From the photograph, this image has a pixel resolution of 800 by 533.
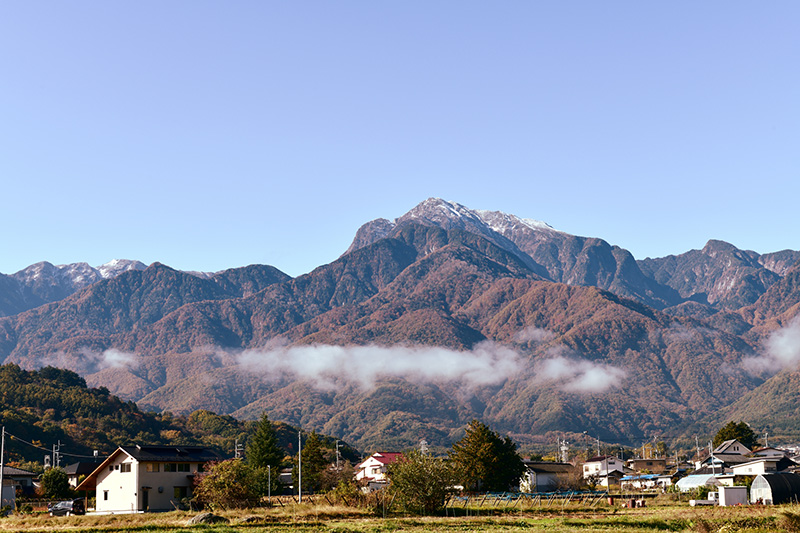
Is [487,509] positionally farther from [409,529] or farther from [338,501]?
[409,529]

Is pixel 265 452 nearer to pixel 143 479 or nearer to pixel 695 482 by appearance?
pixel 143 479

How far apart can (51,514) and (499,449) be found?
58611 millimetres

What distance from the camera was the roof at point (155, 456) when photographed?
81694mm

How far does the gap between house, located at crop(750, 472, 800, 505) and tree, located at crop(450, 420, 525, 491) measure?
3494 centimetres

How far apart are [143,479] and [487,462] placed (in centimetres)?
4684

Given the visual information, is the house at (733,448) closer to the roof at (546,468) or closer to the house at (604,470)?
the house at (604,470)

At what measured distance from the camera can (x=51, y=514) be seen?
244 feet

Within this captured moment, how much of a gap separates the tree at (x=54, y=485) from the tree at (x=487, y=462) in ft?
162

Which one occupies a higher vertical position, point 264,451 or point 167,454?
point 167,454

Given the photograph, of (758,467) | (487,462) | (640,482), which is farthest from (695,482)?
(487,462)

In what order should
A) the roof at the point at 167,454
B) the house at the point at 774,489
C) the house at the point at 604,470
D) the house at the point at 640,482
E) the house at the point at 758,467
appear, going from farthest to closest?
Result: the house at the point at 604,470 < the house at the point at 640,482 < the house at the point at 758,467 < the roof at the point at 167,454 < the house at the point at 774,489

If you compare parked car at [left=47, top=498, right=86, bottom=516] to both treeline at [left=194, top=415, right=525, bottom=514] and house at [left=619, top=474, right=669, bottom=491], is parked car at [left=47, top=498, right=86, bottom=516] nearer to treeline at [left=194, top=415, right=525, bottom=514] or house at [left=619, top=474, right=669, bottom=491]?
treeline at [left=194, top=415, right=525, bottom=514]

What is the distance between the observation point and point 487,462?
109625mm

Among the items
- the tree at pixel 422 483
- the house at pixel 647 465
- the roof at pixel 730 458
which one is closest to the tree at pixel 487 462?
the roof at pixel 730 458
